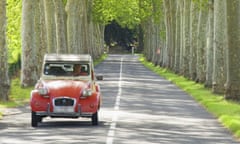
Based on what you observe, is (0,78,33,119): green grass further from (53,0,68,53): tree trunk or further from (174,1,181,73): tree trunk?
(174,1,181,73): tree trunk

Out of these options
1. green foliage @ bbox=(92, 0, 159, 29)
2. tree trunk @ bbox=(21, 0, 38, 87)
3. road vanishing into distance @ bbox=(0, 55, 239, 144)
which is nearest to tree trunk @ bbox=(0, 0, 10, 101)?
road vanishing into distance @ bbox=(0, 55, 239, 144)

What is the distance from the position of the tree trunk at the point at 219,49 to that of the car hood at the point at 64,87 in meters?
13.7

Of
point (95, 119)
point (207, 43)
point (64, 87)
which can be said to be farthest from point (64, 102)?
point (207, 43)

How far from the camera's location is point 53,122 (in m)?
21.8

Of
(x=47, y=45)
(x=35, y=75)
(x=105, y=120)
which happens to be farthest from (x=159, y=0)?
(x=105, y=120)

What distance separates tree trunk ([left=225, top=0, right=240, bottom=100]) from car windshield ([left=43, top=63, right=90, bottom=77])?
849cm

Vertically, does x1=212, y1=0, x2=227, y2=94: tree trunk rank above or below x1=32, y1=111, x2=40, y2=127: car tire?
above

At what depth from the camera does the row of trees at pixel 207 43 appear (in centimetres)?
2900

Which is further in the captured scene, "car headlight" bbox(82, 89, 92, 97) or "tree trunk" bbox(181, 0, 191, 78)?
"tree trunk" bbox(181, 0, 191, 78)

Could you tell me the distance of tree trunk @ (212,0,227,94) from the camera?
33469 mm

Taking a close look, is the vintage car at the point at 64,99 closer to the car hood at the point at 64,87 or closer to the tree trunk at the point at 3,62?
the car hood at the point at 64,87

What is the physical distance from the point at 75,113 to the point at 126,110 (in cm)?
643

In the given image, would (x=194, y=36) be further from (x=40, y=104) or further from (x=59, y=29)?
(x=40, y=104)

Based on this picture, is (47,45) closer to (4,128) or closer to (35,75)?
(35,75)
